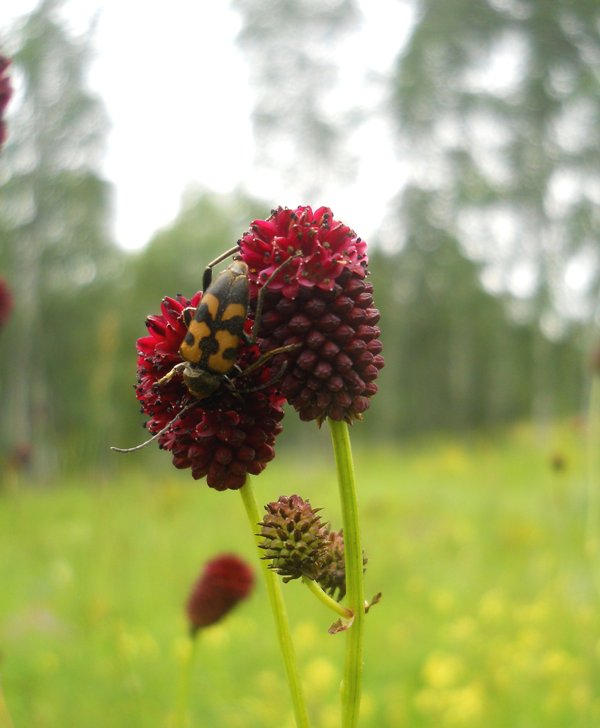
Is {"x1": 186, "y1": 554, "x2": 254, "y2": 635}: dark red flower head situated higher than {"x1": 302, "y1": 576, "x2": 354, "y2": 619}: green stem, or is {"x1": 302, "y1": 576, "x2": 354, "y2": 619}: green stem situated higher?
{"x1": 302, "y1": 576, "x2": 354, "y2": 619}: green stem

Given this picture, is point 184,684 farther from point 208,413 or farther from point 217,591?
point 208,413

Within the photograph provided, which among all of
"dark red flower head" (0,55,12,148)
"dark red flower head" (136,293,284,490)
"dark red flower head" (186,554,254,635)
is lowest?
"dark red flower head" (186,554,254,635)

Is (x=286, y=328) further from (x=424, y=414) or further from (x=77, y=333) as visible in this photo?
(x=424, y=414)

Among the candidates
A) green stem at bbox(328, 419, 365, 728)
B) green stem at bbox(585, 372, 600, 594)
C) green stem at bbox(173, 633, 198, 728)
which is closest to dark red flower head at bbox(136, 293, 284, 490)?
green stem at bbox(328, 419, 365, 728)

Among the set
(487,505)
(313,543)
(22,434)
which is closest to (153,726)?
(313,543)

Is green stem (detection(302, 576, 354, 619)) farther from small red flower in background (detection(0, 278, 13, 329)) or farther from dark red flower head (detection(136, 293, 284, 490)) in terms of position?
small red flower in background (detection(0, 278, 13, 329))

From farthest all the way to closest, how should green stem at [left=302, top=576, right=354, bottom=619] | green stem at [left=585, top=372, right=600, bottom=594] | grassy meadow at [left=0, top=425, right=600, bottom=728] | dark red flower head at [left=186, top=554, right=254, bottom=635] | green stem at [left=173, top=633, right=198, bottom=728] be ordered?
green stem at [left=585, top=372, right=600, bottom=594] → grassy meadow at [left=0, top=425, right=600, bottom=728] → dark red flower head at [left=186, top=554, right=254, bottom=635] → green stem at [left=173, top=633, right=198, bottom=728] → green stem at [left=302, top=576, right=354, bottom=619]

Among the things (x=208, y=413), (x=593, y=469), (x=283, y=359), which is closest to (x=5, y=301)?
(x=208, y=413)

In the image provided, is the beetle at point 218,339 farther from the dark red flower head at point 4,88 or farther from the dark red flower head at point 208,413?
the dark red flower head at point 4,88
